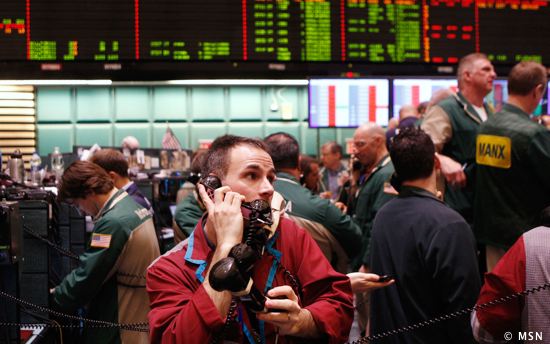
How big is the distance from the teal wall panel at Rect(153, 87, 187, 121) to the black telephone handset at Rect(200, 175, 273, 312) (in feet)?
32.6

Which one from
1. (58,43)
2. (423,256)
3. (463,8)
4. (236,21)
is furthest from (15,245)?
(463,8)

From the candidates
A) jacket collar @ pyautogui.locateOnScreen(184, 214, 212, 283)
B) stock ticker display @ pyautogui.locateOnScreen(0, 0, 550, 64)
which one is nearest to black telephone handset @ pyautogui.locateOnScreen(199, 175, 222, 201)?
jacket collar @ pyautogui.locateOnScreen(184, 214, 212, 283)

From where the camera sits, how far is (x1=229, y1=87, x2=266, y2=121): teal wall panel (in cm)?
1175

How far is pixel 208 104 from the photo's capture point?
1168cm

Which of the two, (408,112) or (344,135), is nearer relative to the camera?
(408,112)

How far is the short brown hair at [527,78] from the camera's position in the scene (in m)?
3.61

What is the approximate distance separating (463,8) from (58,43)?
3.37 metres

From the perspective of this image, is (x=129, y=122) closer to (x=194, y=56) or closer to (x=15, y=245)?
(x=194, y=56)

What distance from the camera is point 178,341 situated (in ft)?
5.34

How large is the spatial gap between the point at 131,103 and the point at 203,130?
51.5 inches

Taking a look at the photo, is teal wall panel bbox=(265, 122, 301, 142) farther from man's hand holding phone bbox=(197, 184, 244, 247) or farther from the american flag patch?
man's hand holding phone bbox=(197, 184, 244, 247)

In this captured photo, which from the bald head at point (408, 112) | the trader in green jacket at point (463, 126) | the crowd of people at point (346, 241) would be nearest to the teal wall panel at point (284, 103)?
the bald head at point (408, 112)

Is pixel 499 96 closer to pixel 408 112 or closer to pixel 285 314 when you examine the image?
pixel 408 112

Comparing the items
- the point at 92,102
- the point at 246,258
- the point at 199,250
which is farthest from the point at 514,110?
the point at 92,102
